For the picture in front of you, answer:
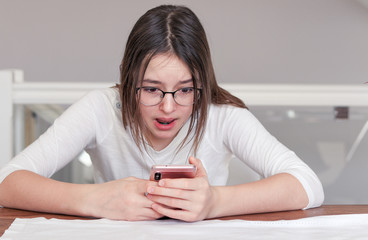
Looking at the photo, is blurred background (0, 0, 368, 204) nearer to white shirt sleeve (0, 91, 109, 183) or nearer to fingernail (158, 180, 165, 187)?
white shirt sleeve (0, 91, 109, 183)

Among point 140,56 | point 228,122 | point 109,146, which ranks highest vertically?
point 140,56

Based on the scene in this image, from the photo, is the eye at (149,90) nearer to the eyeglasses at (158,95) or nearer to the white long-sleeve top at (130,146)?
the eyeglasses at (158,95)

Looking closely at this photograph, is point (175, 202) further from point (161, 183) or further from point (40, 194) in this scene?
point (40, 194)

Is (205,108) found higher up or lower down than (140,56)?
lower down

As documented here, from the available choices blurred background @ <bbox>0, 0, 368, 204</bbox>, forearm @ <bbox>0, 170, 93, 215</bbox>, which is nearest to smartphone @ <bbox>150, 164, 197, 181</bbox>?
forearm @ <bbox>0, 170, 93, 215</bbox>

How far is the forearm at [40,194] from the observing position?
109 centimetres

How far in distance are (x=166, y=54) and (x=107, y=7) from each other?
2.62 metres

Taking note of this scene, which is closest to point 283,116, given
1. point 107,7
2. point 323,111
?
point 323,111

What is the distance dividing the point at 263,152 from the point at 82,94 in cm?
79

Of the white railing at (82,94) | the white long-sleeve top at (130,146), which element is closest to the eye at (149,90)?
the white long-sleeve top at (130,146)

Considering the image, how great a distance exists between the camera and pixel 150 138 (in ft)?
4.96

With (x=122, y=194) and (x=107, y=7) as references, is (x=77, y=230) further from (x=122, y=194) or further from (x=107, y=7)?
(x=107, y=7)

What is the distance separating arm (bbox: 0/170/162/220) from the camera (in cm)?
103

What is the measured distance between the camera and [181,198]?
3.33 feet
